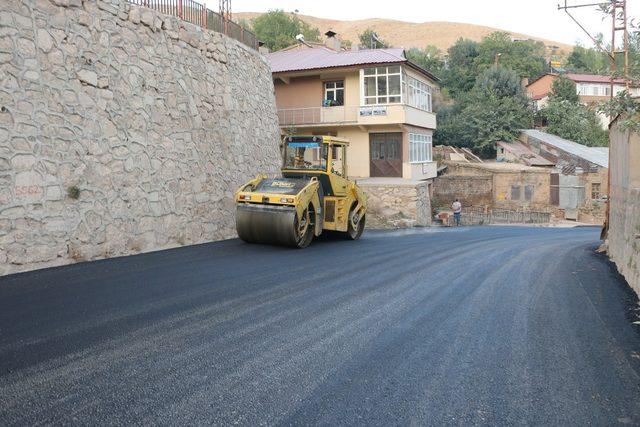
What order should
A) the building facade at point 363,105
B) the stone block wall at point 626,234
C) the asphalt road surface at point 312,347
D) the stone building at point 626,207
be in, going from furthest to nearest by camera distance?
the building facade at point 363,105
the stone building at point 626,207
the stone block wall at point 626,234
the asphalt road surface at point 312,347

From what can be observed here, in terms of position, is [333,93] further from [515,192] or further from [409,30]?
[409,30]

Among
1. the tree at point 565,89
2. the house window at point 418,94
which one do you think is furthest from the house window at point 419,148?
the tree at point 565,89

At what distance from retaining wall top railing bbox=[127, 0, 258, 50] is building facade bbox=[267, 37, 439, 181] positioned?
13.3 m

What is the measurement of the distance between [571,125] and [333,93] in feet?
98.6

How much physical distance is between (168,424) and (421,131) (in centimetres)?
3277

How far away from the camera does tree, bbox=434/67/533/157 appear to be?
1923 inches

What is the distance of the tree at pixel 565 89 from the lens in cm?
5659

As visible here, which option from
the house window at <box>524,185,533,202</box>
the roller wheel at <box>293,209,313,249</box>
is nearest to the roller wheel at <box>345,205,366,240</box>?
the roller wheel at <box>293,209,313,249</box>

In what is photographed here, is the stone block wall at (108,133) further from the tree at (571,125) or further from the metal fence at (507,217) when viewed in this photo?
the tree at (571,125)

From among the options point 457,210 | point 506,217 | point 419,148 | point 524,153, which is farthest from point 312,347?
point 524,153

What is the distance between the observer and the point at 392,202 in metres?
29.1

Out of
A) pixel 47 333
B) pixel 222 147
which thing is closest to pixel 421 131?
pixel 222 147

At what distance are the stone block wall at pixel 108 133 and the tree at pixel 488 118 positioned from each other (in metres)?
36.6

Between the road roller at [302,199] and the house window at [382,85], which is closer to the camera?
the road roller at [302,199]
